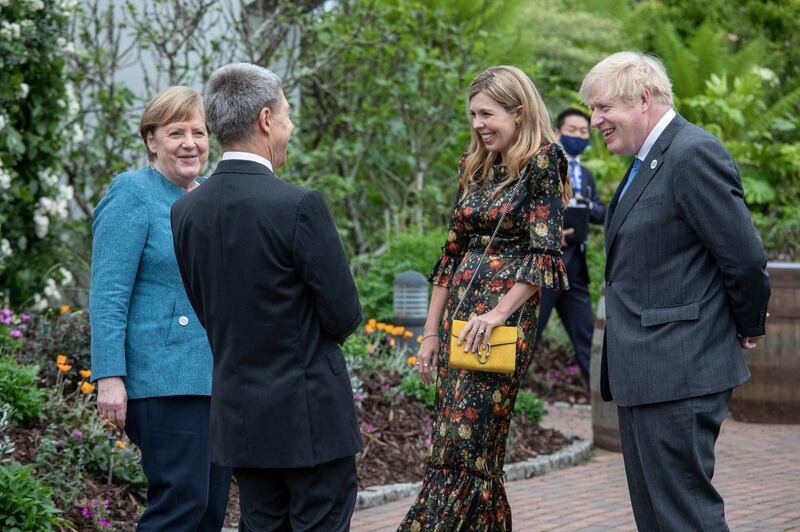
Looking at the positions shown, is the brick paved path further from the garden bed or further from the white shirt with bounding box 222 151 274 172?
the white shirt with bounding box 222 151 274 172

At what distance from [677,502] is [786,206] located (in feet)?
34.0

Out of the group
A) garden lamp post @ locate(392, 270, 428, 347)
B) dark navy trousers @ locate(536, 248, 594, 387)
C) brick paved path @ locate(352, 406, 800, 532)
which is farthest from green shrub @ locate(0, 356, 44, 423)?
dark navy trousers @ locate(536, 248, 594, 387)

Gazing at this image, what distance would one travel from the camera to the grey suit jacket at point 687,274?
11.2ft

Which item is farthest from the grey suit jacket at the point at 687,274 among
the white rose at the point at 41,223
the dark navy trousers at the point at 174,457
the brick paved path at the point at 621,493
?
the white rose at the point at 41,223

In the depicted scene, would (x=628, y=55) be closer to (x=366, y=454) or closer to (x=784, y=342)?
(x=366, y=454)

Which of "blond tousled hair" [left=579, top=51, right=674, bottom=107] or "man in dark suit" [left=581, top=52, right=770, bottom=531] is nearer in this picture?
"man in dark suit" [left=581, top=52, right=770, bottom=531]

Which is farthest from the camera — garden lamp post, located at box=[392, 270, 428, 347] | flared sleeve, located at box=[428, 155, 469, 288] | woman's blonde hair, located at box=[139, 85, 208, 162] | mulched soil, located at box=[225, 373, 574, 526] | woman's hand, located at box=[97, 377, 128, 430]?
garden lamp post, located at box=[392, 270, 428, 347]

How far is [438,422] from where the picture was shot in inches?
177

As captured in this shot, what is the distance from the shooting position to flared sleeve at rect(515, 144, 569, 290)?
427cm

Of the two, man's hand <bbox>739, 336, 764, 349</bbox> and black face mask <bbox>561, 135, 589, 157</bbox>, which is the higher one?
black face mask <bbox>561, 135, 589, 157</bbox>

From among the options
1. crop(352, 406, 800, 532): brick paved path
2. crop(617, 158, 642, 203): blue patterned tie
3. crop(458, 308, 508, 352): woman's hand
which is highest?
crop(617, 158, 642, 203): blue patterned tie

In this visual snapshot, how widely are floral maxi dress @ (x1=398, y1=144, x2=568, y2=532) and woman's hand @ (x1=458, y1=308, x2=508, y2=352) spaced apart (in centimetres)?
10

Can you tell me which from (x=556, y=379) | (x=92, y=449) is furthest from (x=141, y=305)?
(x=556, y=379)

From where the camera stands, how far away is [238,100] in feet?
10.6
